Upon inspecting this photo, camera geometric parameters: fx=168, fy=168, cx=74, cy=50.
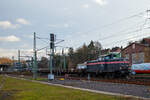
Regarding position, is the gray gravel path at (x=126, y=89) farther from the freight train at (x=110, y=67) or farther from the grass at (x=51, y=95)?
the freight train at (x=110, y=67)

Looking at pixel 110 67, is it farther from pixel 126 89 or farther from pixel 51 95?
pixel 51 95

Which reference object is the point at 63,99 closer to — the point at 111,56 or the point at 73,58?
the point at 111,56

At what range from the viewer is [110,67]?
26031 millimetres

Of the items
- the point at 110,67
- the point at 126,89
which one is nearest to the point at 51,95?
the point at 126,89

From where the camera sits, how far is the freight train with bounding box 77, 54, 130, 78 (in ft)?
80.0

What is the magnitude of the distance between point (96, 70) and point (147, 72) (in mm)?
12087

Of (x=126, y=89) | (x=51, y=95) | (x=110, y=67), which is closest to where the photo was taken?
(x=51, y=95)

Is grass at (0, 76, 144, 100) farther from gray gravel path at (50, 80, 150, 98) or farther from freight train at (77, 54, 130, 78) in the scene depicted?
freight train at (77, 54, 130, 78)

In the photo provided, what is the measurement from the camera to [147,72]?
34.1 meters

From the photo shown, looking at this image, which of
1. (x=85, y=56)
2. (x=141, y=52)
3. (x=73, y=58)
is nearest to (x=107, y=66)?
(x=141, y=52)

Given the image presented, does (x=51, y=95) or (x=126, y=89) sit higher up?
(x=51, y=95)

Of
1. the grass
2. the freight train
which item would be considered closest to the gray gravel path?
the grass

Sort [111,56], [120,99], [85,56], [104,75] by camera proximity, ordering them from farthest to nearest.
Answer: [85,56], [104,75], [111,56], [120,99]

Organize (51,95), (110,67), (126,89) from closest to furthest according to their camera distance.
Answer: (51,95), (126,89), (110,67)
